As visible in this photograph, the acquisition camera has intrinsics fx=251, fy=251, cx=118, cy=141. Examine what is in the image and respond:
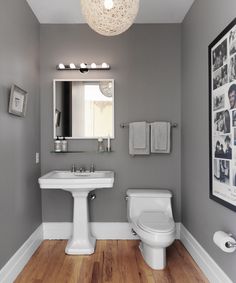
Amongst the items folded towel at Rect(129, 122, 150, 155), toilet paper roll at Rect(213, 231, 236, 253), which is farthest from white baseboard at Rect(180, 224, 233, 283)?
folded towel at Rect(129, 122, 150, 155)

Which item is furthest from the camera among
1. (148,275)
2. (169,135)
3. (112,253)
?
(169,135)

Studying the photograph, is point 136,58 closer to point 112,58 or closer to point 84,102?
point 112,58

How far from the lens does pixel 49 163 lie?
301cm

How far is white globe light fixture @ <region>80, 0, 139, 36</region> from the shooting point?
1.65m

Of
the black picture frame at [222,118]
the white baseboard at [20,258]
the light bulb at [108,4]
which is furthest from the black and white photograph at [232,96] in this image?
the white baseboard at [20,258]

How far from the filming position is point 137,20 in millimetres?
2934

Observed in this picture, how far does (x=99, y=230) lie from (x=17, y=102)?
173 centimetres

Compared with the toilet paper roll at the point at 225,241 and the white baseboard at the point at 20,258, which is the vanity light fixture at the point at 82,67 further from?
the toilet paper roll at the point at 225,241

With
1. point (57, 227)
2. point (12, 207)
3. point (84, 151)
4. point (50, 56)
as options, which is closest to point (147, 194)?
point (84, 151)

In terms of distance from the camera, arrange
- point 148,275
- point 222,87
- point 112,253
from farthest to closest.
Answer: point 112,253 → point 148,275 → point 222,87

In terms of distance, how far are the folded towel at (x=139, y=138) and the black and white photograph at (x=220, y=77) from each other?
1063 millimetres

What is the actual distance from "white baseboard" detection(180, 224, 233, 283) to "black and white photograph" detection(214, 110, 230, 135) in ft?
3.42

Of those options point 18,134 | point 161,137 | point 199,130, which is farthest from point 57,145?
point 199,130

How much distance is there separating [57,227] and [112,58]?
2128mm
